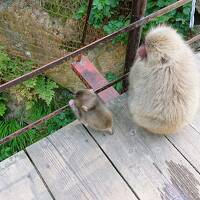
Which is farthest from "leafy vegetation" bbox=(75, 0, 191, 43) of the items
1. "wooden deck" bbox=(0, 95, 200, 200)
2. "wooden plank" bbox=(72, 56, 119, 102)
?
"wooden deck" bbox=(0, 95, 200, 200)

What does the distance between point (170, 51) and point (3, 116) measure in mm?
3242

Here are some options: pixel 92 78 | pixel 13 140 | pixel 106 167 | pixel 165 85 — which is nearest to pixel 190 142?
pixel 165 85

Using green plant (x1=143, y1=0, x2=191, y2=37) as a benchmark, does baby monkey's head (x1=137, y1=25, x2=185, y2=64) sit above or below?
above

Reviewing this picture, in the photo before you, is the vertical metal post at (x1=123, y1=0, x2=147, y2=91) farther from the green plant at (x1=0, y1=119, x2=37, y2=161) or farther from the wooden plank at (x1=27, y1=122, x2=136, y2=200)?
the green plant at (x1=0, y1=119, x2=37, y2=161)

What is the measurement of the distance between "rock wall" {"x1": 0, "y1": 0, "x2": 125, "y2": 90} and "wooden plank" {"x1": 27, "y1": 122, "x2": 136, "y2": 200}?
195 centimetres

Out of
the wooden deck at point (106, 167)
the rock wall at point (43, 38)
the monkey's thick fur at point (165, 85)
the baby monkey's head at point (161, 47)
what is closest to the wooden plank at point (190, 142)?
the wooden deck at point (106, 167)

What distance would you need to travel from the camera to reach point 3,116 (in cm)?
536

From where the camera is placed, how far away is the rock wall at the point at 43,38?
15.7 ft

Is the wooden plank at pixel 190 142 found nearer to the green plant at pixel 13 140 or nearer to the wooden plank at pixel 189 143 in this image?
the wooden plank at pixel 189 143

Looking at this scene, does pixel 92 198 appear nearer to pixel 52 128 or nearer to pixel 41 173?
pixel 41 173

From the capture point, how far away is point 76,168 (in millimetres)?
2770

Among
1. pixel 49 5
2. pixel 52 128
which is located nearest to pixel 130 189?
pixel 52 128

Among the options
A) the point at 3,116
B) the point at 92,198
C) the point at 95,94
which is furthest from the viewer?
the point at 3,116

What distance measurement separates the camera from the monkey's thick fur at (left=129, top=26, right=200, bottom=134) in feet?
8.88
